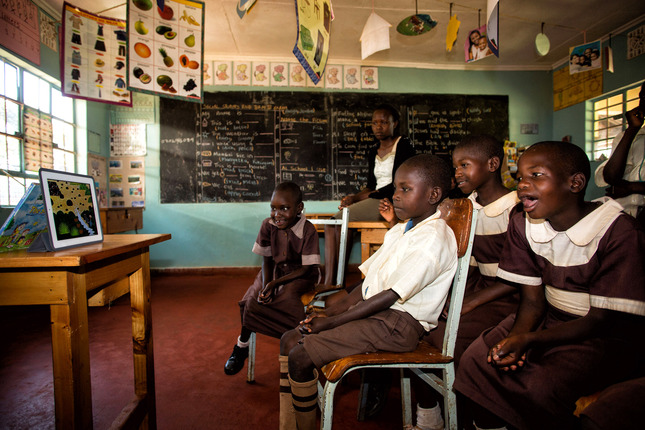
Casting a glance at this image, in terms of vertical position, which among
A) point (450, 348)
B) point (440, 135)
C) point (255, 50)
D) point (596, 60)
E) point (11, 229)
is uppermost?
point (255, 50)

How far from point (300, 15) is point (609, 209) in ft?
5.22

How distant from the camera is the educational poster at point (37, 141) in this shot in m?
3.28

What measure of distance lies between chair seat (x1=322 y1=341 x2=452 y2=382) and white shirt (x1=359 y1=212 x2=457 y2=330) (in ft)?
0.37

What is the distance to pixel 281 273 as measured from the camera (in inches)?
75.6

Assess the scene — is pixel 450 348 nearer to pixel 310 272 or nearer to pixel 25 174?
pixel 310 272

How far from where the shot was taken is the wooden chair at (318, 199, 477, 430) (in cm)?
94

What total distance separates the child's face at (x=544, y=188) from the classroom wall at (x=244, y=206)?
3738 millimetres

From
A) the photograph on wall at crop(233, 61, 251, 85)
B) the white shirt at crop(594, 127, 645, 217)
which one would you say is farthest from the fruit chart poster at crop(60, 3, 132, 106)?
the white shirt at crop(594, 127, 645, 217)

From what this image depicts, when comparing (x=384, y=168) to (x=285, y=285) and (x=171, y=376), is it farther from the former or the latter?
(x=171, y=376)

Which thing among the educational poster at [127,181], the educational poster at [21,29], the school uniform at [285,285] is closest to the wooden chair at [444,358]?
the school uniform at [285,285]

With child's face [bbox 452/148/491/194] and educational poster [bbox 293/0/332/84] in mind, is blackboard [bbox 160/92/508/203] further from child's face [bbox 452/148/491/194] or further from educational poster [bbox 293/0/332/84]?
child's face [bbox 452/148/491/194]

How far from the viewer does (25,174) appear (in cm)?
323

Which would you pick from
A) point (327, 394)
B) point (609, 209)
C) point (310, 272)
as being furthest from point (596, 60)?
point (327, 394)

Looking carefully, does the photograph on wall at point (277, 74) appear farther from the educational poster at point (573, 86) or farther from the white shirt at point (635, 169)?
the educational poster at point (573, 86)
